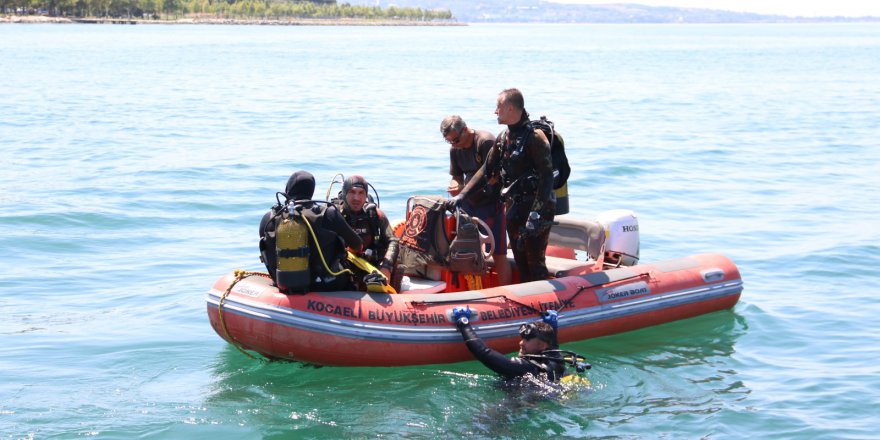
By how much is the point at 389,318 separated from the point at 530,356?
1.09 meters

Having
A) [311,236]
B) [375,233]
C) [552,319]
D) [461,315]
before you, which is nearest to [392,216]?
[375,233]

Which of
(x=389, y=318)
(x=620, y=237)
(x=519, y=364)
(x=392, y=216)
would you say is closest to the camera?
(x=519, y=364)

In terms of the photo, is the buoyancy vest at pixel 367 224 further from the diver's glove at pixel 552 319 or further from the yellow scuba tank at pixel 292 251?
the diver's glove at pixel 552 319

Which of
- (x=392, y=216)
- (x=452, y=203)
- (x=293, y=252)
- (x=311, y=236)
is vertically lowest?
(x=392, y=216)

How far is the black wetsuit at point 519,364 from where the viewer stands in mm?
6777

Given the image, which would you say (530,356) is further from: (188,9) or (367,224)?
(188,9)

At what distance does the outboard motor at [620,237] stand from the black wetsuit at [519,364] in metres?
2.16

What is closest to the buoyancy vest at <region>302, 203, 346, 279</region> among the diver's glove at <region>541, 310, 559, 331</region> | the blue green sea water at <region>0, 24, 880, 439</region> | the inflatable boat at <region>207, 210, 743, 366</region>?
the inflatable boat at <region>207, 210, 743, 366</region>

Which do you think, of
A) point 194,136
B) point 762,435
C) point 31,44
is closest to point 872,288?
point 762,435

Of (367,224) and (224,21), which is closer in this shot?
(367,224)

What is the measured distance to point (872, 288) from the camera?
10797 mm

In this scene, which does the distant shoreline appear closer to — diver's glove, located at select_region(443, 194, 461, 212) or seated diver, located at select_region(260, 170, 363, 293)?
diver's glove, located at select_region(443, 194, 461, 212)

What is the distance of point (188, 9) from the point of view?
5541 inches

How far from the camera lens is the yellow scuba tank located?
673 cm
